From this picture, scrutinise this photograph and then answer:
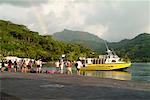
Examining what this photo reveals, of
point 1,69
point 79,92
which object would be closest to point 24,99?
point 79,92

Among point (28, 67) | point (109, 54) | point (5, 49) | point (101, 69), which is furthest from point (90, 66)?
point (5, 49)

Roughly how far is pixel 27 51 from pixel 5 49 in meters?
15.1

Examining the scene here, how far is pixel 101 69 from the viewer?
10381 centimetres

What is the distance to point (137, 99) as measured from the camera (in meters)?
22.5

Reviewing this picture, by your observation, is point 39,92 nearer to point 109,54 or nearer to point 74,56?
point 109,54

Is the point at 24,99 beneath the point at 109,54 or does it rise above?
beneath

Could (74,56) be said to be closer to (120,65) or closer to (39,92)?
(120,65)

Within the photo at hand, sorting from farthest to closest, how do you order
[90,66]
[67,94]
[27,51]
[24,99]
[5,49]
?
[27,51] → [5,49] → [90,66] → [67,94] → [24,99]

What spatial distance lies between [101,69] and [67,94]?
79905 millimetres

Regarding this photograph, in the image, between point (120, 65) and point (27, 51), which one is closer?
point (120, 65)

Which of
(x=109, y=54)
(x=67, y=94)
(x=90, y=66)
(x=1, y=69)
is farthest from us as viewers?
(x=109, y=54)

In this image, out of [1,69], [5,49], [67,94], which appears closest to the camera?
[67,94]

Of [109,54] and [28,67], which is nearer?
[28,67]

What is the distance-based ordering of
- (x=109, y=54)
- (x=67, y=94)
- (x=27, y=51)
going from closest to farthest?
(x=67, y=94)
(x=109, y=54)
(x=27, y=51)
